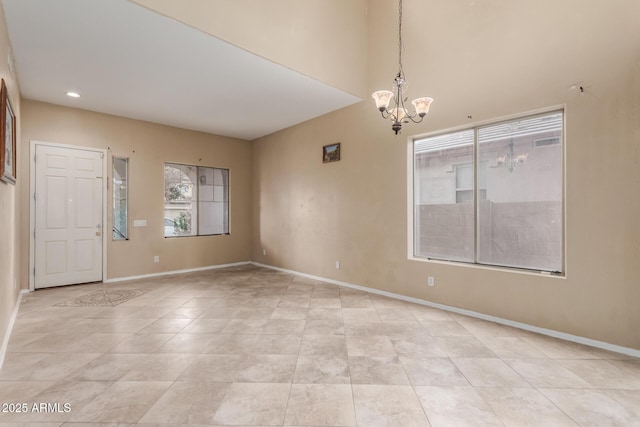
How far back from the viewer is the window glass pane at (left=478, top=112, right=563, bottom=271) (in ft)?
10.4

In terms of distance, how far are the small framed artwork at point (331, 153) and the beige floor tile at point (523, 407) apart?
3972mm

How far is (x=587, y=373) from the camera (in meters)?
2.35

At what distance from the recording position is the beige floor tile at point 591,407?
1.82 metres

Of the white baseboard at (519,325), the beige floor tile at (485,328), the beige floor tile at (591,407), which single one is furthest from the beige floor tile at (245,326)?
the beige floor tile at (591,407)

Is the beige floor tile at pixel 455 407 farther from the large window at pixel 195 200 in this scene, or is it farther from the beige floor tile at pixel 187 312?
the large window at pixel 195 200

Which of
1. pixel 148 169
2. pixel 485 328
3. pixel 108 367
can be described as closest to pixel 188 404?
pixel 108 367

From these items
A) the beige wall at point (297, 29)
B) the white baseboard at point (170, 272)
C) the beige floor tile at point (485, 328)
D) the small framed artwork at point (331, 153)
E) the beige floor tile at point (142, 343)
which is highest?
the beige wall at point (297, 29)

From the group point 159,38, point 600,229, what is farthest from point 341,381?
point 159,38

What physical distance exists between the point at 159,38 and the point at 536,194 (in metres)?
4.40

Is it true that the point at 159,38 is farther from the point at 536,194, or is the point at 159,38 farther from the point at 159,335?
the point at 536,194

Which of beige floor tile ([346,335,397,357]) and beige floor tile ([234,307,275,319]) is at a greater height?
beige floor tile ([346,335,397,357])

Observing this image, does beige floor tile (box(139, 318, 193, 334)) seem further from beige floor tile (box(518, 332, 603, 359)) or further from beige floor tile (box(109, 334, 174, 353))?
beige floor tile (box(518, 332, 603, 359))

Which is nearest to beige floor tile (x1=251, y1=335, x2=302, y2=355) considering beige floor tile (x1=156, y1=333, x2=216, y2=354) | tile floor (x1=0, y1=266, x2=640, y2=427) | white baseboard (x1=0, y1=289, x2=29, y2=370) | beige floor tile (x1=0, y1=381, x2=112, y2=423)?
tile floor (x1=0, y1=266, x2=640, y2=427)

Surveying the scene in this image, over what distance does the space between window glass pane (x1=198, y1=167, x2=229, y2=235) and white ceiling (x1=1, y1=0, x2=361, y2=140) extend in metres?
1.43
